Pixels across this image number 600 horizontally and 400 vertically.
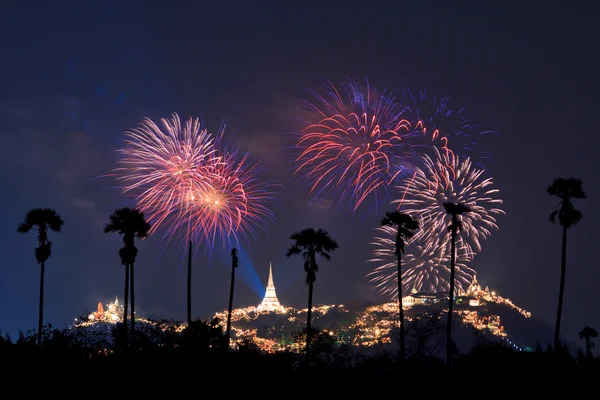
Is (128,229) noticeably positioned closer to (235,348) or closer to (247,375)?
(235,348)

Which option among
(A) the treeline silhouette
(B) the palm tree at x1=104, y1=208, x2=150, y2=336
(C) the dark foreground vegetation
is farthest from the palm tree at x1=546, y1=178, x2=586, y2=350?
(B) the palm tree at x1=104, y1=208, x2=150, y2=336

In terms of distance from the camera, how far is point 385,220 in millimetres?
56531

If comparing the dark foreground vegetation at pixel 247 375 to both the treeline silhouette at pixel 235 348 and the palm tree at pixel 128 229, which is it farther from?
the palm tree at pixel 128 229

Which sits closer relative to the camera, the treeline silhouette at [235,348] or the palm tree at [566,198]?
the treeline silhouette at [235,348]

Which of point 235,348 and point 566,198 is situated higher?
point 566,198

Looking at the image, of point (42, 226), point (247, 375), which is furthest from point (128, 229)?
point (247, 375)

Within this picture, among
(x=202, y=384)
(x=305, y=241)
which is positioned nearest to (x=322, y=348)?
(x=305, y=241)

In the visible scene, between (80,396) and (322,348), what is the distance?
124ft

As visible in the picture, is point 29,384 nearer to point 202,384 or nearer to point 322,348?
point 202,384

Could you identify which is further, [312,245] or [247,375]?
[312,245]

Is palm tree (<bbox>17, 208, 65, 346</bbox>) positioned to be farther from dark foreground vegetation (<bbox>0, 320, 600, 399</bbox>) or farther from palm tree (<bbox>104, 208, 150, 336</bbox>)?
dark foreground vegetation (<bbox>0, 320, 600, 399</bbox>)

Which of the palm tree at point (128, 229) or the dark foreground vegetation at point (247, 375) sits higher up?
the palm tree at point (128, 229)

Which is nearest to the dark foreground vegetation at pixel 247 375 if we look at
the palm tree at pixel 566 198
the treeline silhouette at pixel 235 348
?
the treeline silhouette at pixel 235 348

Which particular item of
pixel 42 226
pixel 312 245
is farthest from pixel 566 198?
pixel 42 226
